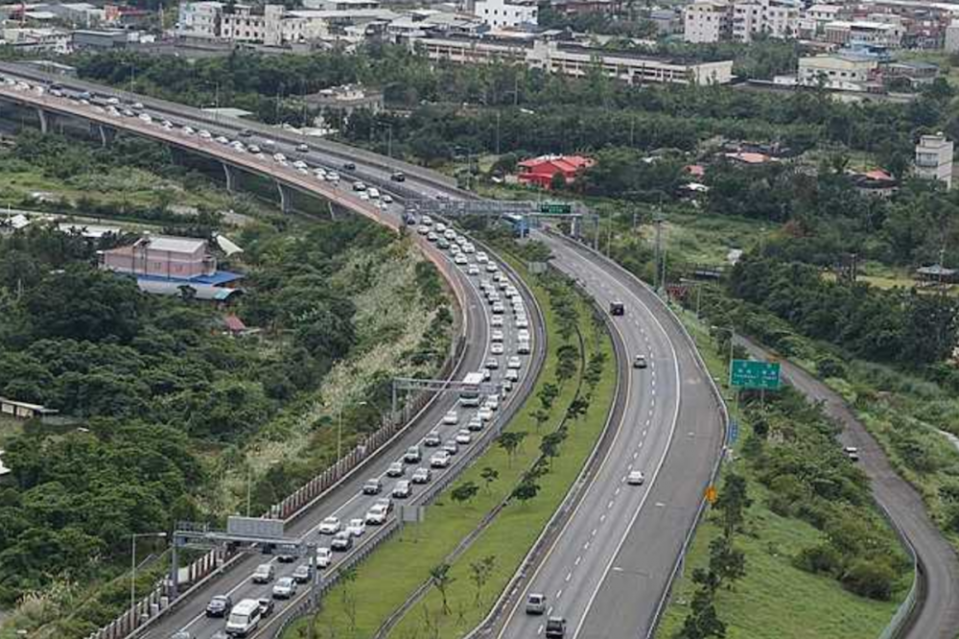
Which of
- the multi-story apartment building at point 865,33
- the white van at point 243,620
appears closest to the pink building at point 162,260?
the white van at point 243,620

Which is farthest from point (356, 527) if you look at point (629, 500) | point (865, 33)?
point (865, 33)

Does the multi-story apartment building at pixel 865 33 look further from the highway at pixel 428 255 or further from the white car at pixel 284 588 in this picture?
the white car at pixel 284 588

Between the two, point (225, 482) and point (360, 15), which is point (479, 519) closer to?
point (225, 482)

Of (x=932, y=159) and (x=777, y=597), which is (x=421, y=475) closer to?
(x=777, y=597)

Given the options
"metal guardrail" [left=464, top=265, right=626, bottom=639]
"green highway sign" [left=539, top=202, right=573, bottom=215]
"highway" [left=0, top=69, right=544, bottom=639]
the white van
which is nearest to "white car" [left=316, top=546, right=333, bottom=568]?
"highway" [left=0, top=69, right=544, bottom=639]

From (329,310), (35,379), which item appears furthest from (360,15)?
(35,379)

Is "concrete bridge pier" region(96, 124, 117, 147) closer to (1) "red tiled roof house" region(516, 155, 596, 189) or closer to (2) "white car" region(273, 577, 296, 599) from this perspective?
(1) "red tiled roof house" region(516, 155, 596, 189)
